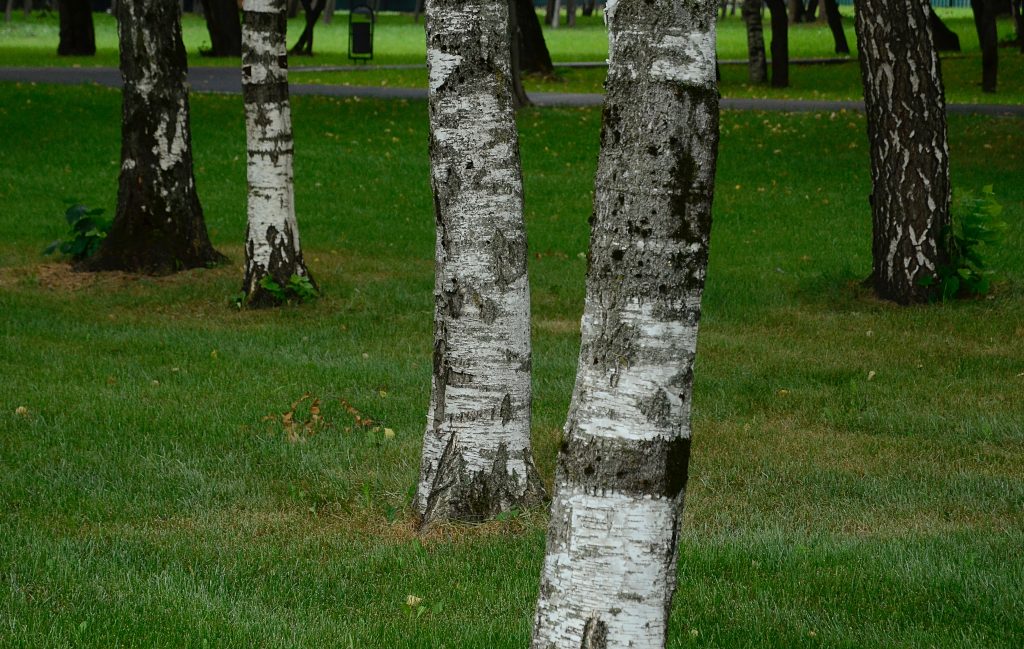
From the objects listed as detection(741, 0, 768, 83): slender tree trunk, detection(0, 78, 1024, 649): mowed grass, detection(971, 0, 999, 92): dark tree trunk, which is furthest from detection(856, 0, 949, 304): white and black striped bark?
detection(741, 0, 768, 83): slender tree trunk

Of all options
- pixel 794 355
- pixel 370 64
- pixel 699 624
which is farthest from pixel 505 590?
pixel 370 64

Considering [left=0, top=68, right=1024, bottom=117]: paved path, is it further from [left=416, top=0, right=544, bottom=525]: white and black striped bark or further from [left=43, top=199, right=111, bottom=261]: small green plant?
[left=416, top=0, right=544, bottom=525]: white and black striped bark

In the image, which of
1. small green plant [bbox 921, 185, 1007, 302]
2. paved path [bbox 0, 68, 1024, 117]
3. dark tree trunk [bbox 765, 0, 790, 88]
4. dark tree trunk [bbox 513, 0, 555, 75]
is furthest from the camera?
dark tree trunk [bbox 513, 0, 555, 75]

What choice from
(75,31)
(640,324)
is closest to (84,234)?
(640,324)

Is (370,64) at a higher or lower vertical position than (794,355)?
higher

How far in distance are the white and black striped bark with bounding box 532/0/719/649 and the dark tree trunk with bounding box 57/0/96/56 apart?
40.0m

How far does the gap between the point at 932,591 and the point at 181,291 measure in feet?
24.4

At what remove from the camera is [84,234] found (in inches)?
455

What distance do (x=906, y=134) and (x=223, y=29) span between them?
34153 millimetres

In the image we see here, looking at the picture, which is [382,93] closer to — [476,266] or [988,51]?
[988,51]

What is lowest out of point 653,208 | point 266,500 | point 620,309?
point 266,500

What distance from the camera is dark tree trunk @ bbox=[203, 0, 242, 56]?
40.4 m

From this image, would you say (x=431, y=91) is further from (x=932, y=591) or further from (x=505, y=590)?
(x=932, y=591)

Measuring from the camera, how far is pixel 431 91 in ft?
17.8
